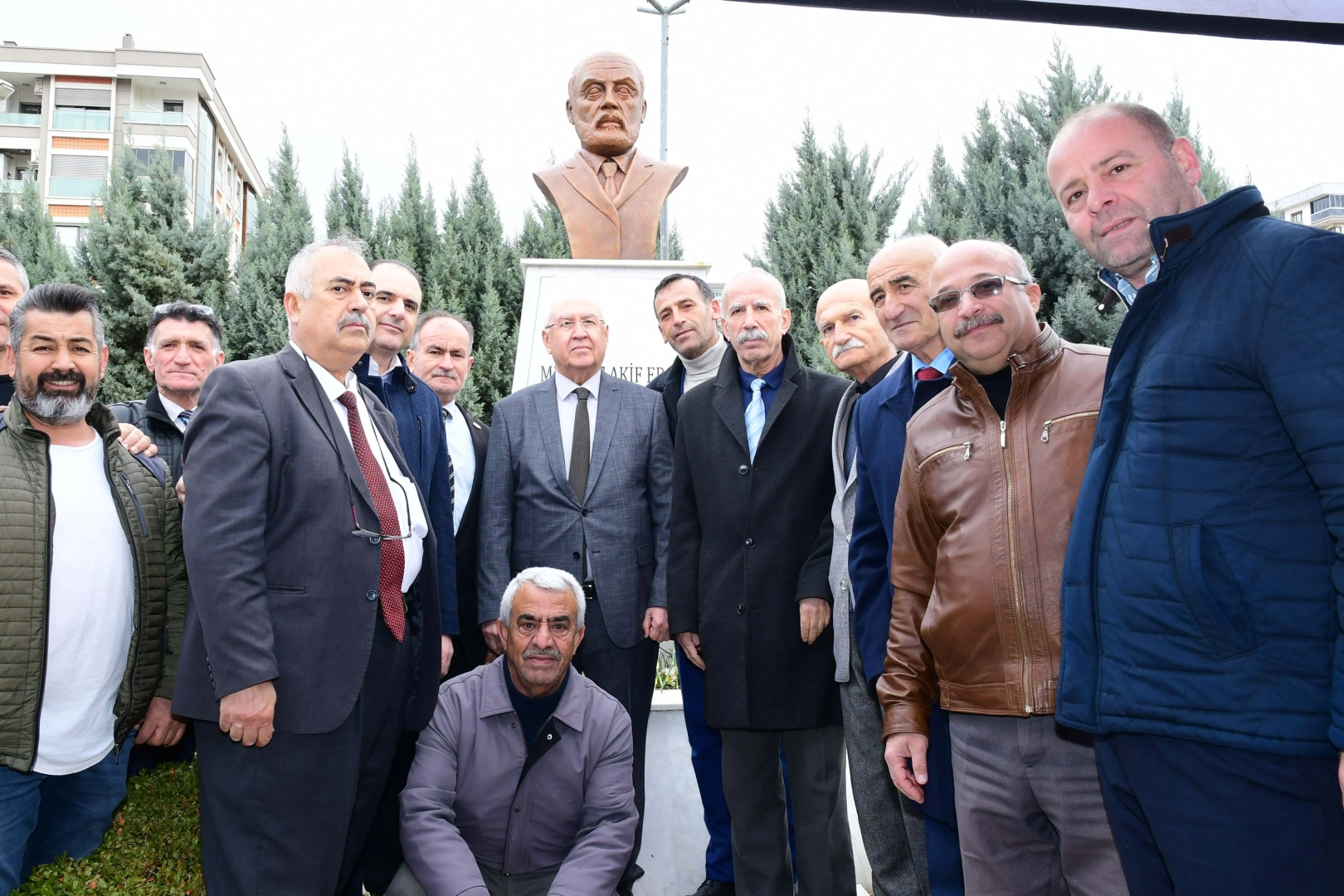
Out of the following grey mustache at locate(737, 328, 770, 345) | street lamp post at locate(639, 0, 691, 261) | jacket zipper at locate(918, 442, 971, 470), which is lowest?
jacket zipper at locate(918, 442, 971, 470)

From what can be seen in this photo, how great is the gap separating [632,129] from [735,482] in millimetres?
2961

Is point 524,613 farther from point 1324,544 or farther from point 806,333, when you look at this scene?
point 806,333

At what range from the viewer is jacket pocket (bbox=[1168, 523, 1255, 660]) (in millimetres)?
1439

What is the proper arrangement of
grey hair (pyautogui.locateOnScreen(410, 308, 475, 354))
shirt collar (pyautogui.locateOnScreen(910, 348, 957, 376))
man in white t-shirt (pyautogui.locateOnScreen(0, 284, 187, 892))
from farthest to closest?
grey hair (pyautogui.locateOnScreen(410, 308, 475, 354)), shirt collar (pyautogui.locateOnScreen(910, 348, 957, 376)), man in white t-shirt (pyautogui.locateOnScreen(0, 284, 187, 892))

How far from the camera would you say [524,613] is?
2.92 meters

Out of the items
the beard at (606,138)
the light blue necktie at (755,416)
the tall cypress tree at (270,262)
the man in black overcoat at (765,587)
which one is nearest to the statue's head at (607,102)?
the beard at (606,138)

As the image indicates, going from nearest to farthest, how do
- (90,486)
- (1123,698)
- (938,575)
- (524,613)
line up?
(1123,698) < (938,575) < (90,486) < (524,613)

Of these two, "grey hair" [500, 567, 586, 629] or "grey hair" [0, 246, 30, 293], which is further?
"grey hair" [0, 246, 30, 293]

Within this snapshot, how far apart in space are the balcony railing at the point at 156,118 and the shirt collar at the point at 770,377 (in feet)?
141

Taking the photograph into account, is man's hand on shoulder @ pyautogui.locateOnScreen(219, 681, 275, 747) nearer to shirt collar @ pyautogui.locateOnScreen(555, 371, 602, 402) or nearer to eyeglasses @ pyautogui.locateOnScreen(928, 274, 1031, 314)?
shirt collar @ pyautogui.locateOnScreen(555, 371, 602, 402)

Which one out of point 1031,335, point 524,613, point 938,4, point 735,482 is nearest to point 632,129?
point 735,482

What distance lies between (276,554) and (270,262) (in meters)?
8.58

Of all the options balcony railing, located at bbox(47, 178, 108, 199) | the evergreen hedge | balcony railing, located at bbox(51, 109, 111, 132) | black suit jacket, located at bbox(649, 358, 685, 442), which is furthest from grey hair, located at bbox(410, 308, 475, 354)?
balcony railing, located at bbox(51, 109, 111, 132)

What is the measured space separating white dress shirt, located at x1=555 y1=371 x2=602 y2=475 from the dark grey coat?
17.5 inches
